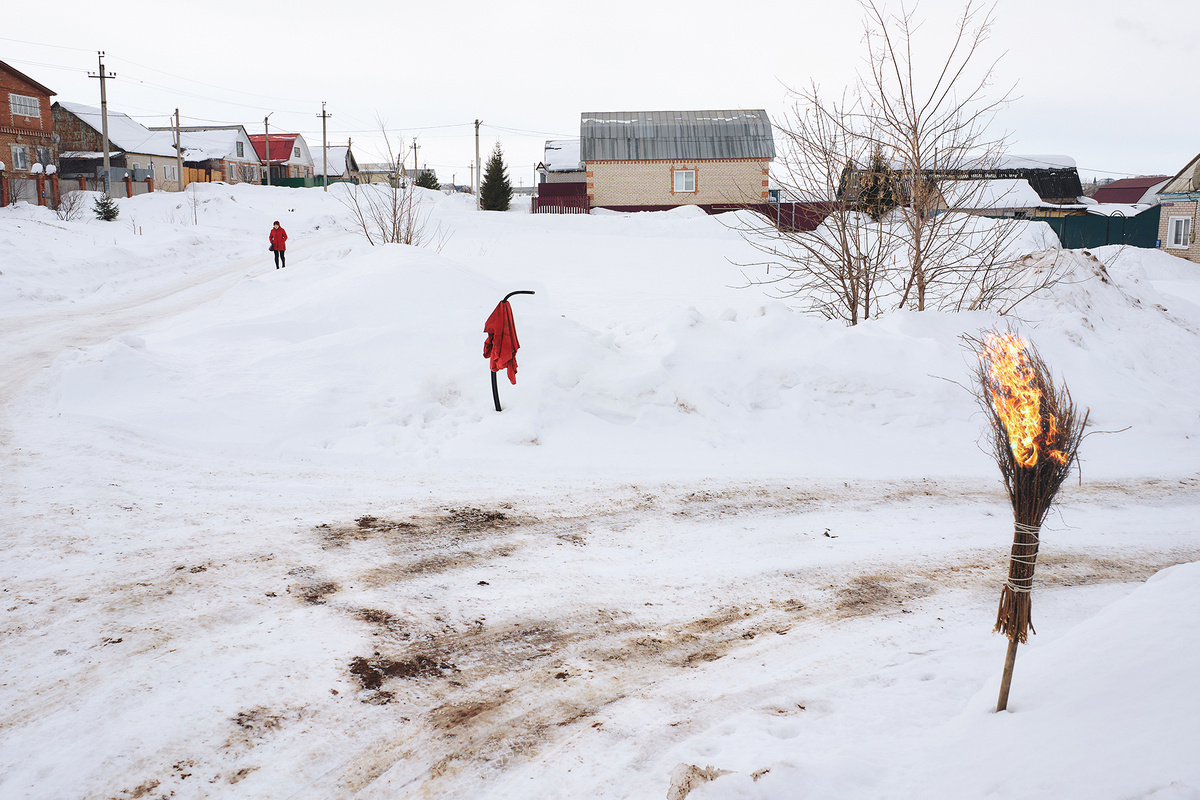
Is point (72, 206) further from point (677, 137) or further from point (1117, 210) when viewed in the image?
point (1117, 210)

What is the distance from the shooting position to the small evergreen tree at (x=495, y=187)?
143ft

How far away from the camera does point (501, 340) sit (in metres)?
9.18

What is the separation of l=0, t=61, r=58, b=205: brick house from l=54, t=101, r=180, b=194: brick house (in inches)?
134

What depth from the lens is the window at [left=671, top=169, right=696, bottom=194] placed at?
4216 cm

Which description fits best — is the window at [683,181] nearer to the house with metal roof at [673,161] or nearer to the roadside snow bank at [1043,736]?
the house with metal roof at [673,161]

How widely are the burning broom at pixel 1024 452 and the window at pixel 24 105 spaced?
5315 centimetres

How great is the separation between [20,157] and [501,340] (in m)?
46.9

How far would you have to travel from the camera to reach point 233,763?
352 cm

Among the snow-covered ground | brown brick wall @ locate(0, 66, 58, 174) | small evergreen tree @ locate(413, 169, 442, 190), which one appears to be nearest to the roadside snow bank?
the snow-covered ground

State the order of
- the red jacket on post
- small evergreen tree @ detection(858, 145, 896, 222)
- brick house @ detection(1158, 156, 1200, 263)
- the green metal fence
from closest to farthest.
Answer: the red jacket on post → small evergreen tree @ detection(858, 145, 896, 222) → brick house @ detection(1158, 156, 1200, 263) → the green metal fence

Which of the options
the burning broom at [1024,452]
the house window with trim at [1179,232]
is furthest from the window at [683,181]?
the burning broom at [1024,452]

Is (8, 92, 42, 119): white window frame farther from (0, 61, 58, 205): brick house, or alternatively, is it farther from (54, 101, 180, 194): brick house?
(54, 101, 180, 194): brick house

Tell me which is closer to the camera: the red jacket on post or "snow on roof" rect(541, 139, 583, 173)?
the red jacket on post

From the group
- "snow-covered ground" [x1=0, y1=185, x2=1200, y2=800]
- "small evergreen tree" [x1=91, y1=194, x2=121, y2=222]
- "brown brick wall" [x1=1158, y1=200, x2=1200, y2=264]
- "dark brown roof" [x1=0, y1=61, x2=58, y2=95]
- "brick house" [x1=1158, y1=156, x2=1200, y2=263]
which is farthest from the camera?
"dark brown roof" [x1=0, y1=61, x2=58, y2=95]
